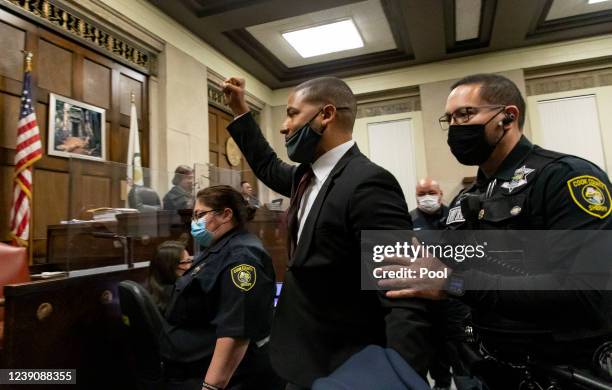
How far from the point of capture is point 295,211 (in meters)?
1.05

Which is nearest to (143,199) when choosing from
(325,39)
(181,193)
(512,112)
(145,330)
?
(181,193)

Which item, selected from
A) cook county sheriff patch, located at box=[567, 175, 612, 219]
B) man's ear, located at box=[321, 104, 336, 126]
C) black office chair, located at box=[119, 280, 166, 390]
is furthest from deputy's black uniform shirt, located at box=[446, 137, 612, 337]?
black office chair, located at box=[119, 280, 166, 390]

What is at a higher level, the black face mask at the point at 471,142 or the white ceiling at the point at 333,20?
the white ceiling at the point at 333,20

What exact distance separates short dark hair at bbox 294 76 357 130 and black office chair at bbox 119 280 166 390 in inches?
47.2

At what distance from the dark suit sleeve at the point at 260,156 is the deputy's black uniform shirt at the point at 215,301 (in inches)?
16.2

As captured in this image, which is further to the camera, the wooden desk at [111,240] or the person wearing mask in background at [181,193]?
the person wearing mask in background at [181,193]

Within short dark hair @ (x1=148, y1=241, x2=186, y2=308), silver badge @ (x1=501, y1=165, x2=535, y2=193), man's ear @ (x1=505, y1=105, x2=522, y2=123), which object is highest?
man's ear @ (x1=505, y1=105, x2=522, y2=123)

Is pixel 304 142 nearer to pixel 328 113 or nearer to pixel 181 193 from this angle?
pixel 328 113

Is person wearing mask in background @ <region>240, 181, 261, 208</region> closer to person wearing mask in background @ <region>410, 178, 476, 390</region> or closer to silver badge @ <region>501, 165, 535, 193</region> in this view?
person wearing mask in background @ <region>410, 178, 476, 390</region>

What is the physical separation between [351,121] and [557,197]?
1.78 ft

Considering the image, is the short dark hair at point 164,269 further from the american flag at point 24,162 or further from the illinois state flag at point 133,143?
the illinois state flag at point 133,143

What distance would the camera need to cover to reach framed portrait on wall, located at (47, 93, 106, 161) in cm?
365

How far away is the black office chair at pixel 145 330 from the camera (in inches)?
65.1

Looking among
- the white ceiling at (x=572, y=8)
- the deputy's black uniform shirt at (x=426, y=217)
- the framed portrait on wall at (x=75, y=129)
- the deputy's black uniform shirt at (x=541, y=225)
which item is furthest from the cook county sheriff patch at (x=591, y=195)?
the white ceiling at (x=572, y=8)
